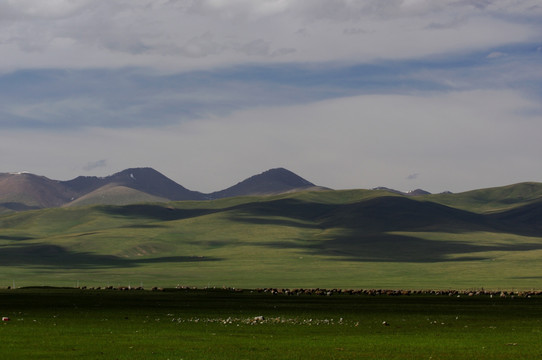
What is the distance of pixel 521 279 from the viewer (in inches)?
7446

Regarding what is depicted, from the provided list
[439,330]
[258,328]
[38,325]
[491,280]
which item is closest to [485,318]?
[439,330]

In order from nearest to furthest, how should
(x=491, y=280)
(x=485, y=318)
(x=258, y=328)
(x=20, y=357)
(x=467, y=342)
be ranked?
(x=20, y=357) → (x=467, y=342) → (x=258, y=328) → (x=485, y=318) → (x=491, y=280)

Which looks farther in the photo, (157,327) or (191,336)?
(157,327)

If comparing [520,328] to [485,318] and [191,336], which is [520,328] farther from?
[191,336]

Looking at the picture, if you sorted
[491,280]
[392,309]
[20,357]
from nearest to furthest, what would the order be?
1. [20,357]
2. [392,309]
3. [491,280]

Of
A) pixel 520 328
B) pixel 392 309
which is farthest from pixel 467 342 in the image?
pixel 392 309

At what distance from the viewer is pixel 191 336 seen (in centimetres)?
4103

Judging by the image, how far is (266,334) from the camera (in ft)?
141

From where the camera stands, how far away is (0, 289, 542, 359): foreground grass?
34.0 meters

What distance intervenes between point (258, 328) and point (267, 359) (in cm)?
1490

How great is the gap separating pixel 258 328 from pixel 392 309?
26.2 metres

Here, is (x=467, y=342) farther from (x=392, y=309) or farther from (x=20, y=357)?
(x=392, y=309)

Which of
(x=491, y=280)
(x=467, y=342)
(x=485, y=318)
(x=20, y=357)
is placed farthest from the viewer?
(x=491, y=280)

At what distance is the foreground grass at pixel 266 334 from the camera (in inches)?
1337
